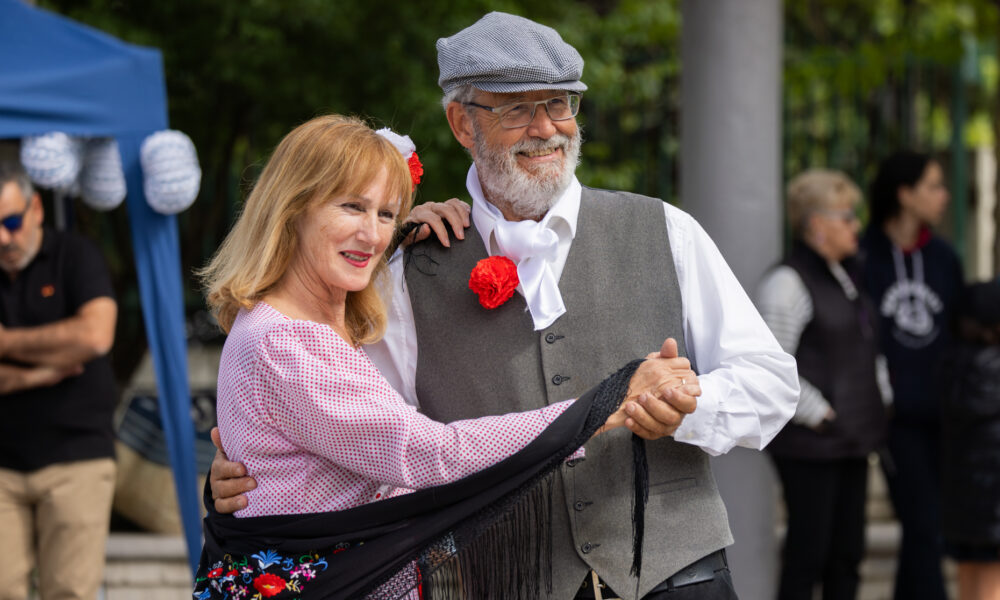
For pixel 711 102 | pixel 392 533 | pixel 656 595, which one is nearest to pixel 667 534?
pixel 656 595

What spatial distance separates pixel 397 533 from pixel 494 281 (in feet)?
1.87

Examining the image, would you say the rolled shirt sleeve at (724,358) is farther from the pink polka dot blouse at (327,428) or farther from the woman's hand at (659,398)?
the pink polka dot blouse at (327,428)

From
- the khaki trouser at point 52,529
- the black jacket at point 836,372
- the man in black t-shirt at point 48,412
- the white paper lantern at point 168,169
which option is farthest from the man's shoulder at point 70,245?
the black jacket at point 836,372

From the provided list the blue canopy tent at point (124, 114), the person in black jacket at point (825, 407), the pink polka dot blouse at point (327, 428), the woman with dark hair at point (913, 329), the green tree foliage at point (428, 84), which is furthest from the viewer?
the green tree foliage at point (428, 84)

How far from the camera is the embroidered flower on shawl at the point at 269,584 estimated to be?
224 cm

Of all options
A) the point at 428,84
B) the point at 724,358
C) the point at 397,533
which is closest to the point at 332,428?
the point at 397,533

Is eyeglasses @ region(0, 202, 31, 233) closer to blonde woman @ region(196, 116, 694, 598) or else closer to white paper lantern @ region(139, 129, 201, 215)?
white paper lantern @ region(139, 129, 201, 215)

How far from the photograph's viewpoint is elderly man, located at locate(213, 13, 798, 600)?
2.45 m

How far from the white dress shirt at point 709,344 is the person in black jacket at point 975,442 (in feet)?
7.76

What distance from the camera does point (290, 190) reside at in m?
2.37

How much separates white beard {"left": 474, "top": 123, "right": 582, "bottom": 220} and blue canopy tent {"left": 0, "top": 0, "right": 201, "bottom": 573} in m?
2.36

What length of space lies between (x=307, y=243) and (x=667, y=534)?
0.93m

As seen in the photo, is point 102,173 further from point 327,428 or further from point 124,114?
point 327,428

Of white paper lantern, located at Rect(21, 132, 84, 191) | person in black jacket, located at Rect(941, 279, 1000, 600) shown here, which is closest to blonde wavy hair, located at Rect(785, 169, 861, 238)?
person in black jacket, located at Rect(941, 279, 1000, 600)
